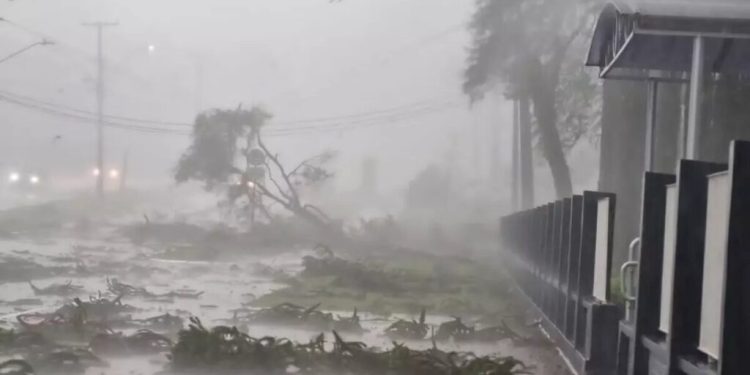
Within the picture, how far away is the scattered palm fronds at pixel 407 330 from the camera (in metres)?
5.92

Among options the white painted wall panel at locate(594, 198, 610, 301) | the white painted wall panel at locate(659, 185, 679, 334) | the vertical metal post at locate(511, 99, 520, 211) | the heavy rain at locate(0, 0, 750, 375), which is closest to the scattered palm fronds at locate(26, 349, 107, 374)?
the heavy rain at locate(0, 0, 750, 375)

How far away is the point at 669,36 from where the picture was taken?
6621mm

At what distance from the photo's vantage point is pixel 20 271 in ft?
26.3

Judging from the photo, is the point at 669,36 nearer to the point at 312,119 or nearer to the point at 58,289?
the point at 58,289

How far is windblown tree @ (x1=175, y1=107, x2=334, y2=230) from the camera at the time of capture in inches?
404

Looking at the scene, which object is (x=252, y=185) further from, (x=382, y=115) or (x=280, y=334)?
(x=280, y=334)

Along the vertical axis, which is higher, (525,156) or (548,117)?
(548,117)

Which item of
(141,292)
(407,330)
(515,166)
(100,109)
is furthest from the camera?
(515,166)

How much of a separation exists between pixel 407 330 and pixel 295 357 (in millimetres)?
1280

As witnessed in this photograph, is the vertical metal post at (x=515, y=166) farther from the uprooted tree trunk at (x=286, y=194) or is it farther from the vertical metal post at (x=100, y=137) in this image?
the vertical metal post at (x=100, y=137)

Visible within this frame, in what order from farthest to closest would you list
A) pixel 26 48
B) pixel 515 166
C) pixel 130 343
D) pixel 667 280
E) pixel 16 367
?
pixel 515 166, pixel 26 48, pixel 130 343, pixel 16 367, pixel 667 280

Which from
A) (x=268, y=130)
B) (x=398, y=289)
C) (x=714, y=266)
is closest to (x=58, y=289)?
(x=398, y=289)

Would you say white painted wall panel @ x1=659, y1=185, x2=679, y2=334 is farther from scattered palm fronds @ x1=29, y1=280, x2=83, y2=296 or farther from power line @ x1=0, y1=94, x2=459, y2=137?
power line @ x1=0, y1=94, x2=459, y2=137

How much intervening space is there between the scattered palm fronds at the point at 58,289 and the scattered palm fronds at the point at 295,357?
8.69 feet
